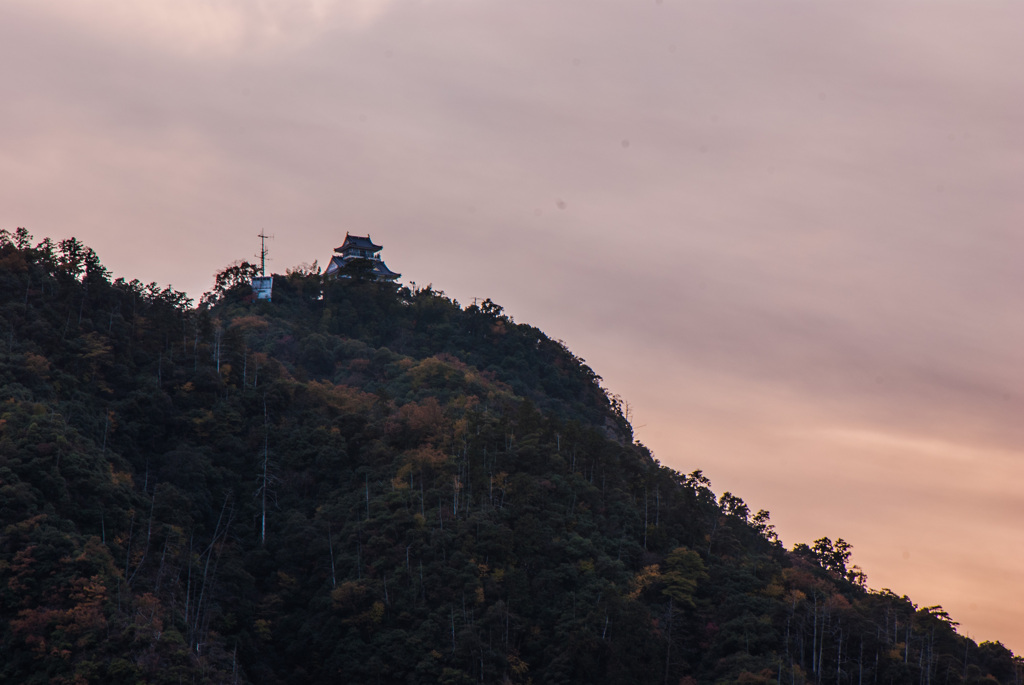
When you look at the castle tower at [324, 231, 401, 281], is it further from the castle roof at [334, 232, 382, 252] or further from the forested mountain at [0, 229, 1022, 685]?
the forested mountain at [0, 229, 1022, 685]

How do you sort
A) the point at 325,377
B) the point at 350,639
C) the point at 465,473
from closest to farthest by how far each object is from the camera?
the point at 350,639
the point at 465,473
the point at 325,377

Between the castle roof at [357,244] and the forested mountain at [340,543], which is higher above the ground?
the castle roof at [357,244]

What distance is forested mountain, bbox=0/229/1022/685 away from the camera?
3612 centimetres

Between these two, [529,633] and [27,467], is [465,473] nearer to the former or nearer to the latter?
[529,633]

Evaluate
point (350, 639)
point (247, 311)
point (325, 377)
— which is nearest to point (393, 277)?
point (247, 311)

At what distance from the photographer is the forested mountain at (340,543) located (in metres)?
36.1

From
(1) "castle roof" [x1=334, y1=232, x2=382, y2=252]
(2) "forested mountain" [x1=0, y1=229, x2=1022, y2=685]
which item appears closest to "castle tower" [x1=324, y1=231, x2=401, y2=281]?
(1) "castle roof" [x1=334, y1=232, x2=382, y2=252]

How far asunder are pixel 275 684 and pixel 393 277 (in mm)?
48330

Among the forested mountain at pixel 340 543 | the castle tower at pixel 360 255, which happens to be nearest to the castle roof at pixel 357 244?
the castle tower at pixel 360 255

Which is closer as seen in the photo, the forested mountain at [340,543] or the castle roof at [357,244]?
the forested mountain at [340,543]

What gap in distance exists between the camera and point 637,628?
128ft

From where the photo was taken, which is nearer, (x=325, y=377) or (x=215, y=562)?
(x=215, y=562)

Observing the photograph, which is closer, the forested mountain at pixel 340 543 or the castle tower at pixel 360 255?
the forested mountain at pixel 340 543

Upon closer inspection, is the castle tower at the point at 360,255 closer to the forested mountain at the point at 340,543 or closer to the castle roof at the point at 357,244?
the castle roof at the point at 357,244
